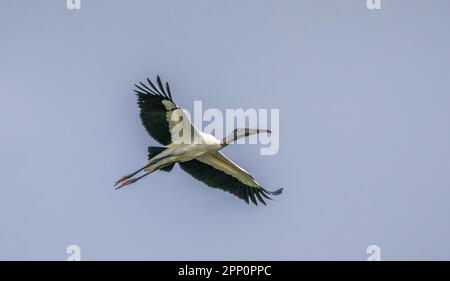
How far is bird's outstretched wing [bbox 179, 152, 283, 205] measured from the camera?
53.0 feet

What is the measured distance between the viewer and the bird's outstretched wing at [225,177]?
1614cm

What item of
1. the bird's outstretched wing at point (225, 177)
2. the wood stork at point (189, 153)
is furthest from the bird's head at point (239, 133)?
the bird's outstretched wing at point (225, 177)

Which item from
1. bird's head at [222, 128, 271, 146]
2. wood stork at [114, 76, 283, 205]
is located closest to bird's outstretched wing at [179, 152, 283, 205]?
wood stork at [114, 76, 283, 205]

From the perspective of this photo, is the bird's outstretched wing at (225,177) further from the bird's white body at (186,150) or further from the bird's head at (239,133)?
the bird's head at (239,133)

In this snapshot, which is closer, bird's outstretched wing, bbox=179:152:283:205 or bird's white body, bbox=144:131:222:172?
bird's white body, bbox=144:131:222:172

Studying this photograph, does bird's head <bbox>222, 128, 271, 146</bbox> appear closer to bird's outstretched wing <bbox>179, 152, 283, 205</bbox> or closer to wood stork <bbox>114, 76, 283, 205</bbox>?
wood stork <bbox>114, 76, 283, 205</bbox>

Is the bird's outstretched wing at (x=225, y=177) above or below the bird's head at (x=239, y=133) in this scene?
below

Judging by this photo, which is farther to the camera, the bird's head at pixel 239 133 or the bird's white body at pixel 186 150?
the bird's white body at pixel 186 150

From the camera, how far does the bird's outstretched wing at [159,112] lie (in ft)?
49.3

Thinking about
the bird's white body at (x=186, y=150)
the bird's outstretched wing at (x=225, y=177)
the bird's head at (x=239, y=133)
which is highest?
the bird's head at (x=239, y=133)

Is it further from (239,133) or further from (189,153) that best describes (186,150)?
(239,133)

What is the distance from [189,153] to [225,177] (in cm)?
100

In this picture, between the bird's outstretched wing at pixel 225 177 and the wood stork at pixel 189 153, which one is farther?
the bird's outstretched wing at pixel 225 177
